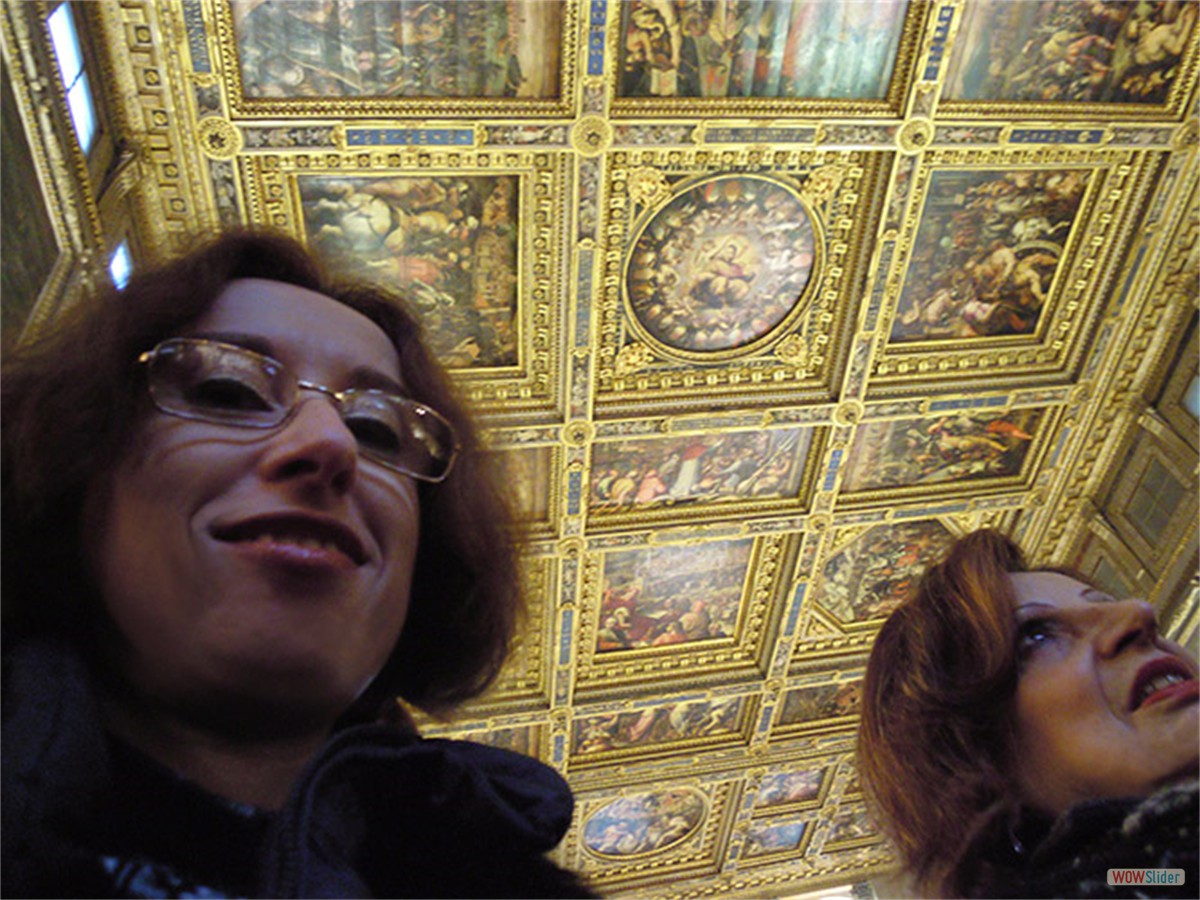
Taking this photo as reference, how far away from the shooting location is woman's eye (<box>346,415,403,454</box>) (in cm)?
212

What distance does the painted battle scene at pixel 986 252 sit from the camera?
29.8 ft

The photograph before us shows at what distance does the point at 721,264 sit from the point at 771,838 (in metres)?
10.4

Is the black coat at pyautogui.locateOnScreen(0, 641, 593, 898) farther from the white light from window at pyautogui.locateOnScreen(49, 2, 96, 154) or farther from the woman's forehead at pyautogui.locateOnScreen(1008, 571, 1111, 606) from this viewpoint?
the white light from window at pyautogui.locateOnScreen(49, 2, 96, 154)

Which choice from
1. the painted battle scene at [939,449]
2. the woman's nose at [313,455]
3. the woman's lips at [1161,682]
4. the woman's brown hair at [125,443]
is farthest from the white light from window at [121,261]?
the painted battle scene at [939,449]

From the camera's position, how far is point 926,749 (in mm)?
2562

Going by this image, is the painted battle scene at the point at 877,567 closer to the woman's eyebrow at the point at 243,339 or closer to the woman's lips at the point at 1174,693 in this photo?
the woman's lips at the point at 1174,693

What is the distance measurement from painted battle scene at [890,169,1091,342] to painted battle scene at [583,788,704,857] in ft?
26.2

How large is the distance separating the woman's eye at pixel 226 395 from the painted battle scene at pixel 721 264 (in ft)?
23.2

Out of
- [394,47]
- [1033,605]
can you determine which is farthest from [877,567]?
[1033,605]

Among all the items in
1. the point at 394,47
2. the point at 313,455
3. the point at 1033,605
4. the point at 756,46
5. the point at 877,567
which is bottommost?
the point at 877,567

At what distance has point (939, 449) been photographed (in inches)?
427

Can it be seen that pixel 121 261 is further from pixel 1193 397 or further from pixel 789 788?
pixel 789 788

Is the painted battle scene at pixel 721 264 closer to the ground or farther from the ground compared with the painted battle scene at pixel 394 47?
closer to the ground

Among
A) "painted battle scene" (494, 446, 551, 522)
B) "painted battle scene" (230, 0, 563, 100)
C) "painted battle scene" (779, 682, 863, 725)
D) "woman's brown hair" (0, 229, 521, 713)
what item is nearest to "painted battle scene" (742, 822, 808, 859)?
"painted battle scene" (779, 682, 863, 725)
